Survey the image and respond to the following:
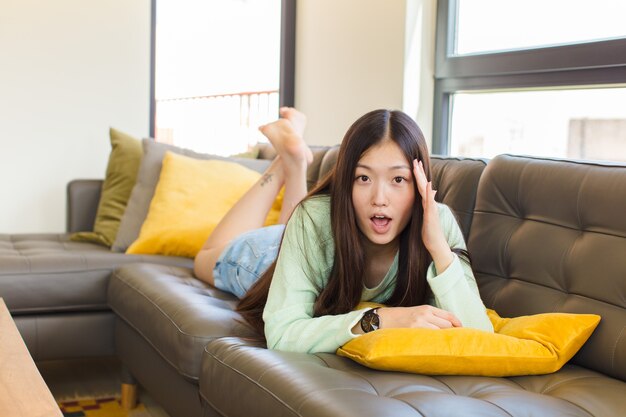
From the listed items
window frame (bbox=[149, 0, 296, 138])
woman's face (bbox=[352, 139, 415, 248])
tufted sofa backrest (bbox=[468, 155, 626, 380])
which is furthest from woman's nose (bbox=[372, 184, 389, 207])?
window frame (bbox=[149, 0, 296, 138])

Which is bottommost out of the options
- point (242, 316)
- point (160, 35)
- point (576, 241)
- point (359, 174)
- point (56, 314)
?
point (56, 314)

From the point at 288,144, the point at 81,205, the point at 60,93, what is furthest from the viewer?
the point at 60,93

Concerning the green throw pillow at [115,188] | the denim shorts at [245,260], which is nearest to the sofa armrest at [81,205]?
the green throw pillow at [115,188]

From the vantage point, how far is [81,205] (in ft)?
12.8

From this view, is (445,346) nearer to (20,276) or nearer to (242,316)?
(242,316)

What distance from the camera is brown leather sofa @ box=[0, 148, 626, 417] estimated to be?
1.60 meters

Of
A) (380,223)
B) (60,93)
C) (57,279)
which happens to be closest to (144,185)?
(57,279)

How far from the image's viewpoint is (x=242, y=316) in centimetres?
225

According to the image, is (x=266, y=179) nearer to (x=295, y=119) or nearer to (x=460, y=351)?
(x=295, y=119)

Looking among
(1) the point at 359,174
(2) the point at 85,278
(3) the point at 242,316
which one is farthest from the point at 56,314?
(1) the point at 359,174

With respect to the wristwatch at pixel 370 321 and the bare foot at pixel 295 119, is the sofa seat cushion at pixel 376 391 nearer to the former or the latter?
the wristwatch at pixel 370 321

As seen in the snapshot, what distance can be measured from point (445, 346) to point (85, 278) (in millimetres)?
1748

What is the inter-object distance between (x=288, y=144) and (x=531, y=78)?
0.96m

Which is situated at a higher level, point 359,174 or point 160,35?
point 160,35
